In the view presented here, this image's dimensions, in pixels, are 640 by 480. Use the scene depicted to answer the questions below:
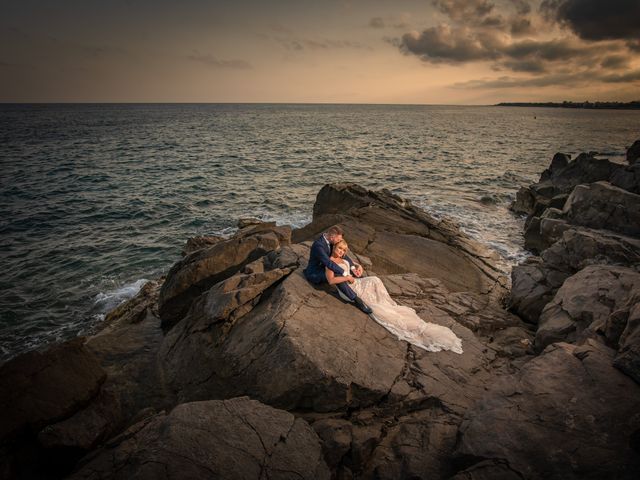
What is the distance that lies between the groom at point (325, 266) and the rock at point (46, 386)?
225 inches

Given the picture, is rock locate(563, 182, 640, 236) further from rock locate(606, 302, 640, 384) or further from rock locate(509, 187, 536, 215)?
rock locate(606, 302, 640, 384)

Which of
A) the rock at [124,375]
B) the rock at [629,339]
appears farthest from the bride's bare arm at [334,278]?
the rock at [629,339]

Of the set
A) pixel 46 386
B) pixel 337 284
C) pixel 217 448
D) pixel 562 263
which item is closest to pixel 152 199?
pixel 46 386

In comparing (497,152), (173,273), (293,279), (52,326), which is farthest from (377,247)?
(497,152)

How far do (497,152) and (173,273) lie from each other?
57857 mm

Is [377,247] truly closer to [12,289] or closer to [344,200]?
[344,200]

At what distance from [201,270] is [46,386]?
5059 mm

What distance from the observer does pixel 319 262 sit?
874 cm

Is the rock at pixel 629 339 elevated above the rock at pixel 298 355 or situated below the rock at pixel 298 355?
above

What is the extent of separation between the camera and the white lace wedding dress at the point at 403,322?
7.90 meters

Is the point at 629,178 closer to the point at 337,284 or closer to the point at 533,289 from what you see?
the point at 533,289

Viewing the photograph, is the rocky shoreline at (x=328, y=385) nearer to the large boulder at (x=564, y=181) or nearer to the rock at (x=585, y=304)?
the rock at (x=585, y=304)

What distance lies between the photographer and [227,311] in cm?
808

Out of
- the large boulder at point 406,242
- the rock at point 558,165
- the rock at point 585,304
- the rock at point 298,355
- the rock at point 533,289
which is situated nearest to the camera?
the rock at point 298,355
